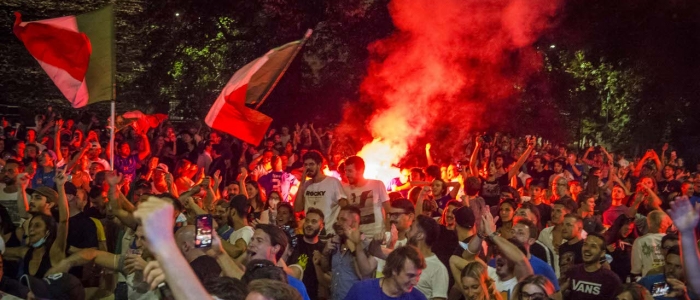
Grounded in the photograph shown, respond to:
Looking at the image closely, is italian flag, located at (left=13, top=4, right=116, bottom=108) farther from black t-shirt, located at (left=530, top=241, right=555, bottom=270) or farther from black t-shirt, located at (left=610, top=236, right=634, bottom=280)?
black t-shirt, located at (left=610, top=236, right=634, bottom=280)

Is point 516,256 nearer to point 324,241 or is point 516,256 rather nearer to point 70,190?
point 324,241

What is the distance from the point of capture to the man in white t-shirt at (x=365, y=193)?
9.32 meters

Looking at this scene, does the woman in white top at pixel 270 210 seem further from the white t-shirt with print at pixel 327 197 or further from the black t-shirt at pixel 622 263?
the black t-shirt at pixel 622 263

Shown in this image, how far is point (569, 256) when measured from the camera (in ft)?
26.5

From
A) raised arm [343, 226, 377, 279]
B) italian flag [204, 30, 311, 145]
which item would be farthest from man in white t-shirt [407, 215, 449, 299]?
italian flag [204, 30, 311, 145]

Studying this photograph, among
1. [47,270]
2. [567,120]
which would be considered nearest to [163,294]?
[47,270]

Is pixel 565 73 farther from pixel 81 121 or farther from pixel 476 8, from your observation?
pixel 81 121

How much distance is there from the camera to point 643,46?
2667 cm

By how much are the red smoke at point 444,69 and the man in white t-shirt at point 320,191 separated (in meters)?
5.95

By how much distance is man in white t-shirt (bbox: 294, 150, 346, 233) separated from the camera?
A: 31.4 feet

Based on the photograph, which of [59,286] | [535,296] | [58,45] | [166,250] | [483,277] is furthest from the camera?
[58,45]

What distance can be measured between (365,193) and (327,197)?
0.48 metres

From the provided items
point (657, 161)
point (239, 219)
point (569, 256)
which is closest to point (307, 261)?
point (239, 219)

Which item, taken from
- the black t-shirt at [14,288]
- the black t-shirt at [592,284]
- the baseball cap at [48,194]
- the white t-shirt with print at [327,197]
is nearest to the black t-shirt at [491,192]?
the white t-shirt with print at [327,197]
